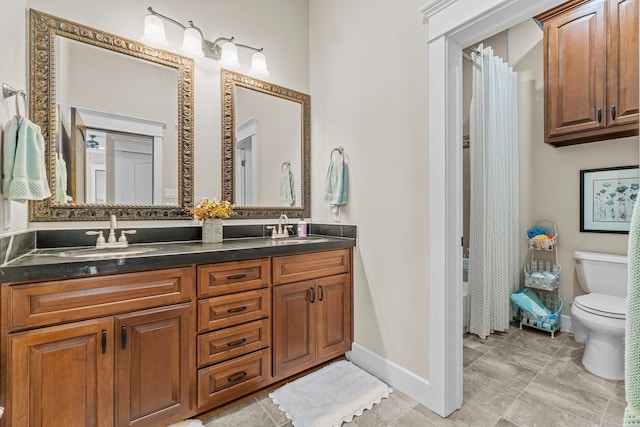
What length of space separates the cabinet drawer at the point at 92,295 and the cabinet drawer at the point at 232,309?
0.43ft

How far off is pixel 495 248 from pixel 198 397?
2.49 m

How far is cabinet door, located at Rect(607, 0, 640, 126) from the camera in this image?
2055 mm

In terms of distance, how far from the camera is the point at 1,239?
3.60 feet

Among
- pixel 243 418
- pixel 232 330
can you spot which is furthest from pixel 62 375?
pixel 243 418

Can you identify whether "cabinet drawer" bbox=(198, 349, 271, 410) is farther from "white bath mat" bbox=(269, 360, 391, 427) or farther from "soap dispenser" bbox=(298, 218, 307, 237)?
"soap dispenser" bbox=(298, 218, 307, 237)

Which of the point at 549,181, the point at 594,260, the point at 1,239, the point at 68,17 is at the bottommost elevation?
the point at 594,260

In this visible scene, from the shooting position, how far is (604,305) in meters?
2.01

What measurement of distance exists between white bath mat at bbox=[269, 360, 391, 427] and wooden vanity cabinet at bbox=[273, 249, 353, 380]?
0.10 m

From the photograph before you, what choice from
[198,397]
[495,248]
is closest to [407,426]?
[198,397]

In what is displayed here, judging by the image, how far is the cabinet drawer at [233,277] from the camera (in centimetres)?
149

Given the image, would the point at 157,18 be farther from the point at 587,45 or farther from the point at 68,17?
the point at 587,45

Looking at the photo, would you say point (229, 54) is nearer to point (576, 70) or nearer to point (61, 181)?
point (61, 181)

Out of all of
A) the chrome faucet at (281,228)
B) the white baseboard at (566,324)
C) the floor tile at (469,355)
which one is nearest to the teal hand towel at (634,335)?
the floor tile at (469,355)

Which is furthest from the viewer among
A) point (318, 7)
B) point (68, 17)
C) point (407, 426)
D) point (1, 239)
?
point (318, 7)
